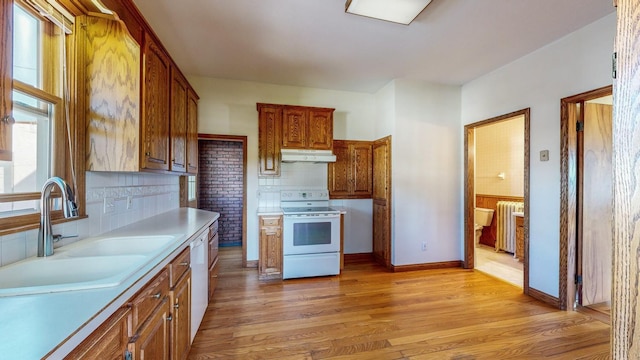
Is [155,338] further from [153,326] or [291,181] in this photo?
[291,181]

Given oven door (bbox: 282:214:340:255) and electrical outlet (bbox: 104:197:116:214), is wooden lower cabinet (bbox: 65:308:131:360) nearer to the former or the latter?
electrical outlet (bbox: 104:197:116:214)

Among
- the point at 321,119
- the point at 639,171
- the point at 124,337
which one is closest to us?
the point at 639,171

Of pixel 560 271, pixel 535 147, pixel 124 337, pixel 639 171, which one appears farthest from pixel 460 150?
pixel 124 337

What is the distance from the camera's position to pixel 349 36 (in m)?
2.51

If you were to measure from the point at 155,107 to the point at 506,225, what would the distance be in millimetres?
5148

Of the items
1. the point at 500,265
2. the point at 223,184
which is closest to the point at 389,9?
the point at 500,265

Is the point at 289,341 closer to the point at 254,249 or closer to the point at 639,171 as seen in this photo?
the point at 254,249

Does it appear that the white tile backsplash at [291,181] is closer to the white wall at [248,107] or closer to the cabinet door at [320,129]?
the white wall at [248,107]

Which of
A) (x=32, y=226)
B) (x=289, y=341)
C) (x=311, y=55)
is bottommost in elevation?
(x=289, y=341)

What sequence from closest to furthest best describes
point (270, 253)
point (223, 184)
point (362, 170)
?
point (270, 253) → point (362, 170) → point (223, 184)

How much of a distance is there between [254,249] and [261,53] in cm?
262

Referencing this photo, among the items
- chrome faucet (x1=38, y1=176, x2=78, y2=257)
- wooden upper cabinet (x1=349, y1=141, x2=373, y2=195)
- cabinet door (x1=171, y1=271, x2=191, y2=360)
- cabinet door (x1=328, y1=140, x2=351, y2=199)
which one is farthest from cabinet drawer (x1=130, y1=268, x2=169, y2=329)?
wooden upper cabinet (x1=349, y1=141, x2=373, y2=195)

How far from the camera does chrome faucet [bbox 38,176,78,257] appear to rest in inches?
42.5

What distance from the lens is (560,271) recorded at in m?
2.49
